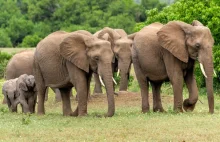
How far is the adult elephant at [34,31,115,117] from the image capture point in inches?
675

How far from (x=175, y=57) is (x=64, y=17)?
6403 cm

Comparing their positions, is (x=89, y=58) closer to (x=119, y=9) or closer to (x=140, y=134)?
(x=140, y=134)

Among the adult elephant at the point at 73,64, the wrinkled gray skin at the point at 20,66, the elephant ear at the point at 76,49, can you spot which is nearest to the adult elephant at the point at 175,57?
the adult elephant at the point at 73,64

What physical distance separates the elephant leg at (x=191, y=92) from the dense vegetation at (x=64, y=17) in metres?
53.9

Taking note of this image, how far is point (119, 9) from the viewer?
84188mm

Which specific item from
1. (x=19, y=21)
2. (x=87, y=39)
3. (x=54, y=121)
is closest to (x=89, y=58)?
(x=87, y=39)

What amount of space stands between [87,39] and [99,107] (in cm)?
441

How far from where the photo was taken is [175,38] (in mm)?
17562

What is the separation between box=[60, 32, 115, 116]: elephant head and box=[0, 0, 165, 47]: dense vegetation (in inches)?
2105

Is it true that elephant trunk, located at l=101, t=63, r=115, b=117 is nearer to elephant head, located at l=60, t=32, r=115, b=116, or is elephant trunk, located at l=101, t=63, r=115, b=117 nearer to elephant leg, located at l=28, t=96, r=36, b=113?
elephant head, located at l=60, t=32, r=115, b=116

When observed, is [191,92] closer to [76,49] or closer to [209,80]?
[209,80]

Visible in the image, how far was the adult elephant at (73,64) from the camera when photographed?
56.3ft

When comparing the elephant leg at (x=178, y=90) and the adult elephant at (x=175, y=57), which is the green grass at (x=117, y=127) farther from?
the adult elephant at (x=175, y=57)

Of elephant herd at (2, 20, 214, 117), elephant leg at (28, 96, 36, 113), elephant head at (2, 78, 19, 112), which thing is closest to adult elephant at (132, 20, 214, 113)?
elephant herd at (2, 20, 214, 117)
